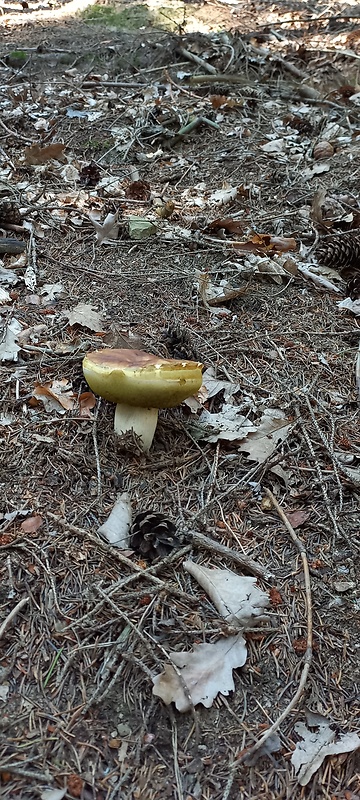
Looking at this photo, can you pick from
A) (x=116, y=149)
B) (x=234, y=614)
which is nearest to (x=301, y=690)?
(x=234, y=614)

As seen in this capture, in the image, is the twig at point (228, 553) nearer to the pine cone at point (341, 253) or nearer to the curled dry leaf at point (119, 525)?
the curled dry leaf at point (119, 525)

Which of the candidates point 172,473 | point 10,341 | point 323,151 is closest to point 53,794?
point 172,473

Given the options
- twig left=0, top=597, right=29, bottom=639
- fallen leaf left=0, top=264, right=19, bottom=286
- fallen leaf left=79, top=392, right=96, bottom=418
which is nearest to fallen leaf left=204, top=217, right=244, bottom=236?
fallen leaf left=0, top=264, right=19, bottom=286

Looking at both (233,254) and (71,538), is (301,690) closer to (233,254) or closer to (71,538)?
(71,538)

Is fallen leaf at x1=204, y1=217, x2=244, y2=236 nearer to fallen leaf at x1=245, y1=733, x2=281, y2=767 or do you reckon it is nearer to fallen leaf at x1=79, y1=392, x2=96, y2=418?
fallen leaf at x1=79, y1=392, x2=96, y2=418

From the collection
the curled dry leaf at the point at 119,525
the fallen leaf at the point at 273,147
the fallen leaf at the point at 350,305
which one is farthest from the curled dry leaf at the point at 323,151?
the curled dry leaf at the point at 119,525

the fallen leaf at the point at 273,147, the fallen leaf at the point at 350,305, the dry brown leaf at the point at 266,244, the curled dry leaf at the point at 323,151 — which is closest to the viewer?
the fallen leaf at the point at 350,305
